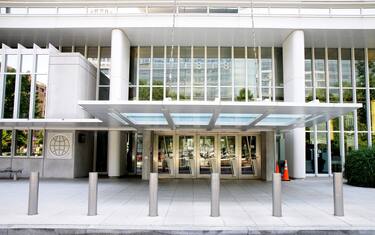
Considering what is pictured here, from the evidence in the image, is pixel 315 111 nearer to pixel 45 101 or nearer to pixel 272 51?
pixel 272 51

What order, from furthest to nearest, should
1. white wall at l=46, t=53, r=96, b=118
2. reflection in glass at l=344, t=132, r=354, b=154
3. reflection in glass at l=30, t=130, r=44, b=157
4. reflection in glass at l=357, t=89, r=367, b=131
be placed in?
reflection in glass at l=357, t=89, r=367, b=131, reflection in glass at l=344, t=132, r=354, b=154, reflection in glass at l=30, t=130, r=44, b=157, white wall at l=46, t=53, r=96, b=118

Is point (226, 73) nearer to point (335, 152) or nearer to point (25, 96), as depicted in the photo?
point (335, 152)

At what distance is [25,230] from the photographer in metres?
7.12

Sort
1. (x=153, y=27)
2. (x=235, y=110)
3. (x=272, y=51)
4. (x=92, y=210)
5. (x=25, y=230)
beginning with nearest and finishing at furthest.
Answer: (x=25, y=230), (x=92, y=210), (x=235, y=110), (x=153, y=27), (x=272, y=51)

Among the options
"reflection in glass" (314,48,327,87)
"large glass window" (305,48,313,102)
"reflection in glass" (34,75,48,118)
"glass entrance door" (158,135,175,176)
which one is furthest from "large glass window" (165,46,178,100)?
"reflection in glass" (314,48,327,87)

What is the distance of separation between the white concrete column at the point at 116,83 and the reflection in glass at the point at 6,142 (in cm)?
524

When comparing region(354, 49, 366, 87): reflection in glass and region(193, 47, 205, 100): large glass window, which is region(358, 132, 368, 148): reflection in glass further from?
region(193, 47, 205, 100): large glass window

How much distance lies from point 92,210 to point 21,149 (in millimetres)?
11832

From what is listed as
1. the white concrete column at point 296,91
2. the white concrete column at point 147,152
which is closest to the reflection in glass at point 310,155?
the white concrete column at point 296,91

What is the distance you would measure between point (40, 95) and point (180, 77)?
7.72 meters

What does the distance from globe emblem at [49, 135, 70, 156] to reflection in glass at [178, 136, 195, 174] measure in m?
5.88

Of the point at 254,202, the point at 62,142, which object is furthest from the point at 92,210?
the point at 62,142

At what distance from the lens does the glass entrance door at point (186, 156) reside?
1895 cm

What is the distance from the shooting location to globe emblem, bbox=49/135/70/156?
17.8 m
